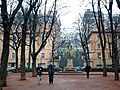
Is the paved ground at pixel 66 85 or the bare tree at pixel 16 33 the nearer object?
the paved ground at pixel 66 85

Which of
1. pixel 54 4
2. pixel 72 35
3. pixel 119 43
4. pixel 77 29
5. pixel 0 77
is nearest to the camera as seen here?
pixel 0 77

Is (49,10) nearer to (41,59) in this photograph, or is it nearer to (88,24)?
(88,24)

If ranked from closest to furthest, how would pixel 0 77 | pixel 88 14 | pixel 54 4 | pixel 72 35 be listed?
pixel 0 77 → pixel 54 4 → pixel 88 14 → pixel 72 35

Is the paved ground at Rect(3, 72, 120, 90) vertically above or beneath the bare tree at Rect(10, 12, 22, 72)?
beneath

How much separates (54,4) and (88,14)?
793 inches

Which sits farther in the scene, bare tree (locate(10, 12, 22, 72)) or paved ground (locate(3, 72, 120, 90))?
bare tree (locate(10, 12, 22, 72))

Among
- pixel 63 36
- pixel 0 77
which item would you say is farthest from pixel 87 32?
pixel 0 77

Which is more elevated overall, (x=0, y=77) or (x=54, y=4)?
(x=54, y=4)

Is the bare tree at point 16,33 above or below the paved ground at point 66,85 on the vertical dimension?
above

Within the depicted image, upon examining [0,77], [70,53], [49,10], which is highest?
[49,10]

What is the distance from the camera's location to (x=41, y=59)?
3701 inches

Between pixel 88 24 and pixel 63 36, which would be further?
pixel 63 36

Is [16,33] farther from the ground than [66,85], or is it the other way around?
[16,33]

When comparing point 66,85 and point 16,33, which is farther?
point 16,33
